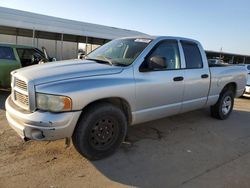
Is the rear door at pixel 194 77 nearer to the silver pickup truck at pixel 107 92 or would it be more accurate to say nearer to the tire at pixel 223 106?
the silver pickup truck at pixel 107 92

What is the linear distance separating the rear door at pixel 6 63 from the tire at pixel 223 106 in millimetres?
6318

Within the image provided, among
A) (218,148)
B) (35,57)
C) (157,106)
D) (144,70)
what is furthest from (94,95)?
(35,57)

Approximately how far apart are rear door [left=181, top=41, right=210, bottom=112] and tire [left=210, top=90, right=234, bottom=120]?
2.88ft

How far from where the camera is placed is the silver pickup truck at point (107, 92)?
12.3ft

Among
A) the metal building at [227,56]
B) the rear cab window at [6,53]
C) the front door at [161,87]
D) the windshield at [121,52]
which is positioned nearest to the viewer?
the front door at [161,87]

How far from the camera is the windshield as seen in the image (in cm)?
477

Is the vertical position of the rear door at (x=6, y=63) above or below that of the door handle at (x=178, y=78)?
below

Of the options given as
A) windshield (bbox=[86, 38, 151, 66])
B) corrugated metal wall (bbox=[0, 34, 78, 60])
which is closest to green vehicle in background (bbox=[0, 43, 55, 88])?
windshield (bbox=[86, 38, 151, 66])

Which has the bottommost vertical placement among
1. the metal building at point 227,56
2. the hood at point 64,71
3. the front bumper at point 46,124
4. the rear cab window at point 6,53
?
the metal building at point 227,56

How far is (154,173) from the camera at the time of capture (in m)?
3.97

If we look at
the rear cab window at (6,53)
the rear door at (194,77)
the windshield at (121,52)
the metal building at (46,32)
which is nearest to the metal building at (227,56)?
the metal building at (46,32)

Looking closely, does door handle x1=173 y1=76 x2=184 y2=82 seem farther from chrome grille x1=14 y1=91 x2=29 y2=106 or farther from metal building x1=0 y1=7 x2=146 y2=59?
metal building x1=0 y1=7 x2=146 y2=59

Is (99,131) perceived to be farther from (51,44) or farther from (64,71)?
(51,44)

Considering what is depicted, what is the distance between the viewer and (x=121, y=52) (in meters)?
5.14
